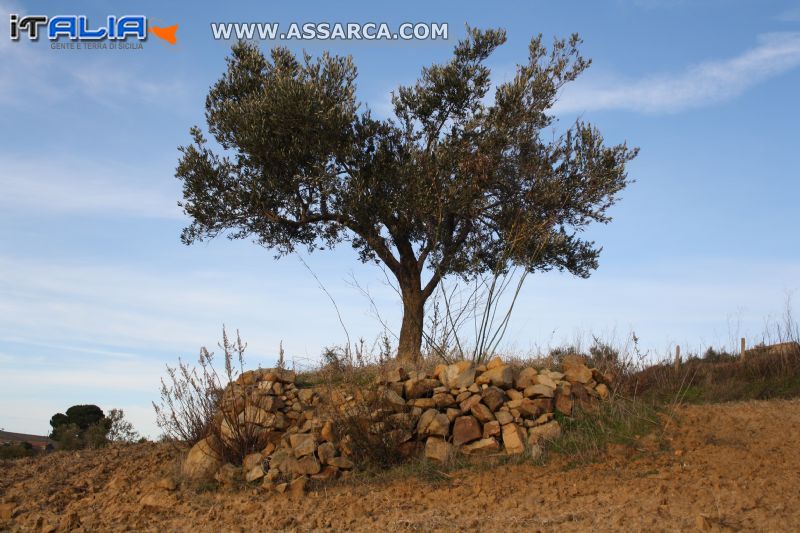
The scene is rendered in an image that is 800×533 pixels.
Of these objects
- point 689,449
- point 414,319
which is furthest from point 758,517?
point 414,319

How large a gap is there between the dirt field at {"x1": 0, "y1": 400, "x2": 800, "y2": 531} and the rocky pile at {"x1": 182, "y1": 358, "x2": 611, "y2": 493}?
500 millimetres

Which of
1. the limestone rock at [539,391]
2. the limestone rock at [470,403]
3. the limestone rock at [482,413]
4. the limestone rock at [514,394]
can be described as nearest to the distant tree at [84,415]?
the limestone rock at [470,403]

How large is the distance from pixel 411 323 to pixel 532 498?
7.18 metres

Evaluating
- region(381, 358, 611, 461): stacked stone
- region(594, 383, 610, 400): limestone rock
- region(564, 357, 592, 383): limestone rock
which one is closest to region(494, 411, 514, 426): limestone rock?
region(381, 358, 611, 461): stacked stone

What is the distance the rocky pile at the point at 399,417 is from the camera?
8977mm

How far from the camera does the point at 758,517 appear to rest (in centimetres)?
646

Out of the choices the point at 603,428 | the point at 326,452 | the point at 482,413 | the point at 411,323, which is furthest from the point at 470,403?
the point at 411,323

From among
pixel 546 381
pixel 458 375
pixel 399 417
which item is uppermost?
pixel 458 375

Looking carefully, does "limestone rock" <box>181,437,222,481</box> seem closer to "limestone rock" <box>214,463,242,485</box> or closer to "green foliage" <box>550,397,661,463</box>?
"limestone rock" <box>214,463,242,485</box>

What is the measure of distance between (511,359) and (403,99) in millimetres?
6081

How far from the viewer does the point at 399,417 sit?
9172 mm

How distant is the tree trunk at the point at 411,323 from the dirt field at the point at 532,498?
5.26 meters

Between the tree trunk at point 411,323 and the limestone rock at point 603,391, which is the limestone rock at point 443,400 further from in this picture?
the tree trunk at point 411,323

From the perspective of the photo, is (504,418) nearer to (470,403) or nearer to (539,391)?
(470,403)
